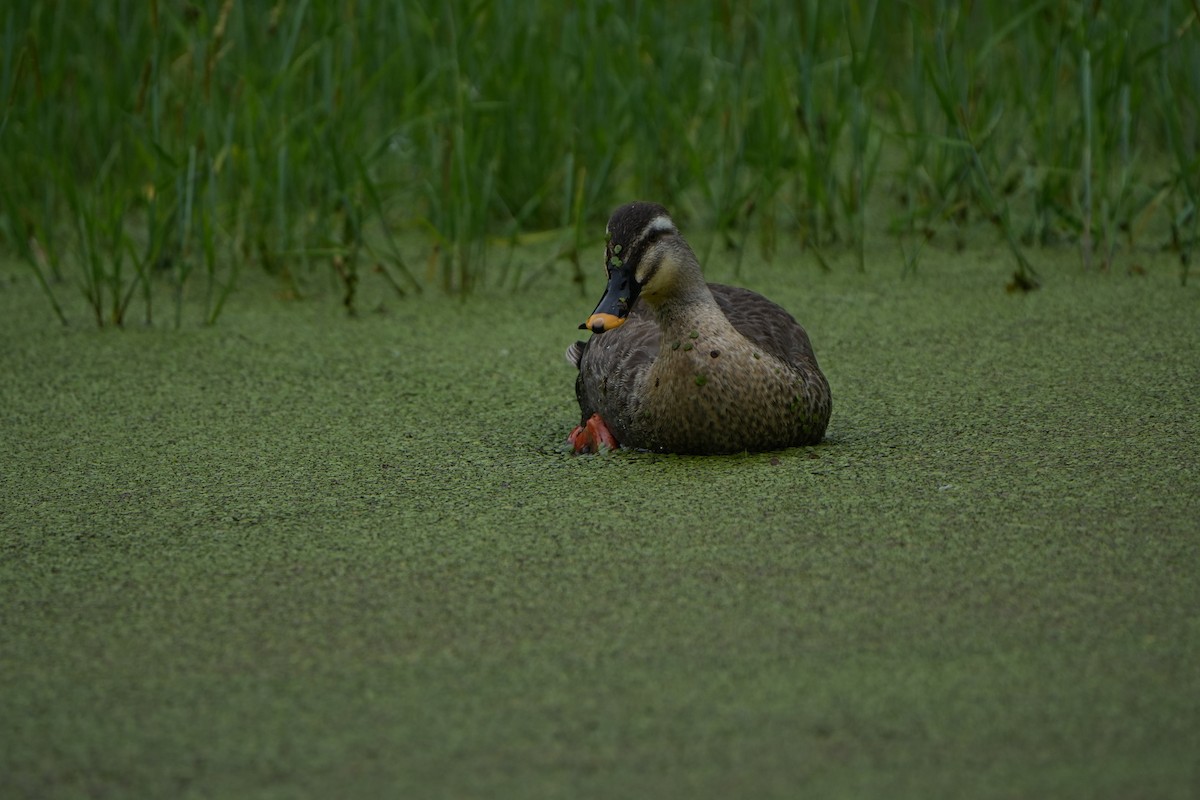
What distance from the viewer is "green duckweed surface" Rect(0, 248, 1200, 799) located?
4.81ft

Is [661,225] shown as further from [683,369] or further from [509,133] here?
[509,133]

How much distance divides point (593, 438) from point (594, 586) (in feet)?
2.34

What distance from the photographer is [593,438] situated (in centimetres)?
258

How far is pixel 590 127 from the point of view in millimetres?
4059

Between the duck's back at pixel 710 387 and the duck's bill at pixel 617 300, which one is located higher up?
the duck's bill at pixel 617 300

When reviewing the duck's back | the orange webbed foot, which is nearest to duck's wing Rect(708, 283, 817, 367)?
the duck's back

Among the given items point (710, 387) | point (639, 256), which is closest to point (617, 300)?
point (639, 256)

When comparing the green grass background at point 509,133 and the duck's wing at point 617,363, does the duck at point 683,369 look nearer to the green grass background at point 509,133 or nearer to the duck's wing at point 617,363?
the duck's wing at point 617,363

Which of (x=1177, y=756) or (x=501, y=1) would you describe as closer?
(x=1177, y=756)

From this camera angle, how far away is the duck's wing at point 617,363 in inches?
99.1

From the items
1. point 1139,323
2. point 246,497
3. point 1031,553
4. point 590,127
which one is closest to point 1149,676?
point 1031,553

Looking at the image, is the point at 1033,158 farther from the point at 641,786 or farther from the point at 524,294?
the point at 641,786

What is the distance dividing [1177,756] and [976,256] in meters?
2.72

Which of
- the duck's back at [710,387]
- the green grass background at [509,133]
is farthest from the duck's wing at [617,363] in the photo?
the green grass background at [509,133]
